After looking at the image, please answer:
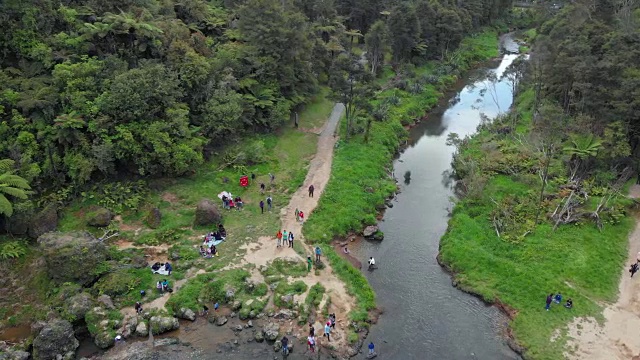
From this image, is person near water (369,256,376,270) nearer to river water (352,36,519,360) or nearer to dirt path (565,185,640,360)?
river water (352,36,519,360)

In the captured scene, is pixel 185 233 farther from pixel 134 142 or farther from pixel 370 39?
pixel 370 39

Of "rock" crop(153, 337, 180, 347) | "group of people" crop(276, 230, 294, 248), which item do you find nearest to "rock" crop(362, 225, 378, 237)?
"group of people" crop(276, 230, 294, 248)

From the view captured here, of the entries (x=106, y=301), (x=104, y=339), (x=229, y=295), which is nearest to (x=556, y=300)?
(x=229, y=295)

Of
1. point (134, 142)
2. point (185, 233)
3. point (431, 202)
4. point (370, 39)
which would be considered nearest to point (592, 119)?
point (431, 202)

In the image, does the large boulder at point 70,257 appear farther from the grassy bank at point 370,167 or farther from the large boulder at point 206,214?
the grassy bank at point 370,167

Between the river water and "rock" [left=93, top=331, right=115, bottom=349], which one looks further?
the river water

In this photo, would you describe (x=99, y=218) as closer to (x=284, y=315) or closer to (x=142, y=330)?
(x=142, y=330)
